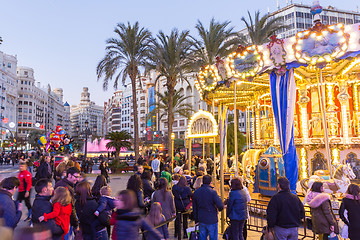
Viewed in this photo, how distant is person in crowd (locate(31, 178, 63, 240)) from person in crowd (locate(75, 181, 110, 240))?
0.47m

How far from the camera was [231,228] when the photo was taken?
5.57 meters

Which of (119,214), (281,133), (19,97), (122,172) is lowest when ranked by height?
(122,172)

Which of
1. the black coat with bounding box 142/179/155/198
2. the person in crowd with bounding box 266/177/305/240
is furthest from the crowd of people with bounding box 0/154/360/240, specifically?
the black coat with bounding box 142/179/155/198

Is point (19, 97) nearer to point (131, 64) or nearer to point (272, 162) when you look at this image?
point (131, 64)

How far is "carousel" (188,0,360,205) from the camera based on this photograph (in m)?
8.83

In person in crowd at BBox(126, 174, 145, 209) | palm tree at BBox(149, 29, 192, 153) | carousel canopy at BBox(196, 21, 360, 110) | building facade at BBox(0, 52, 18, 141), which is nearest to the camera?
person in crowd at BBox(126, 174, 145, 209)

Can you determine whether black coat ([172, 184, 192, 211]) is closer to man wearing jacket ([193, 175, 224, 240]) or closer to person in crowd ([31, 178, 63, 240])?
man wearing jacket ([193, 175, 224, 240])

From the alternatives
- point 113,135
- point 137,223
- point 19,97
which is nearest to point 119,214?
point 137,223

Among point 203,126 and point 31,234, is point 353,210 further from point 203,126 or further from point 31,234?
point 203,126

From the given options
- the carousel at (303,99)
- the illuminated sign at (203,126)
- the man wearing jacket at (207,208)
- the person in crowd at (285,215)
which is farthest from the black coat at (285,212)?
the illuminated sign at (203,126)

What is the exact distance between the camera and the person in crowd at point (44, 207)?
163 inches

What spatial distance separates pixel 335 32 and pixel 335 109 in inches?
210

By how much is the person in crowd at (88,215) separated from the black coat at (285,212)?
274cm

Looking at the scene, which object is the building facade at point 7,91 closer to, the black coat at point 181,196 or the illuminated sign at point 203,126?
the illuminated sign at point 203,126
